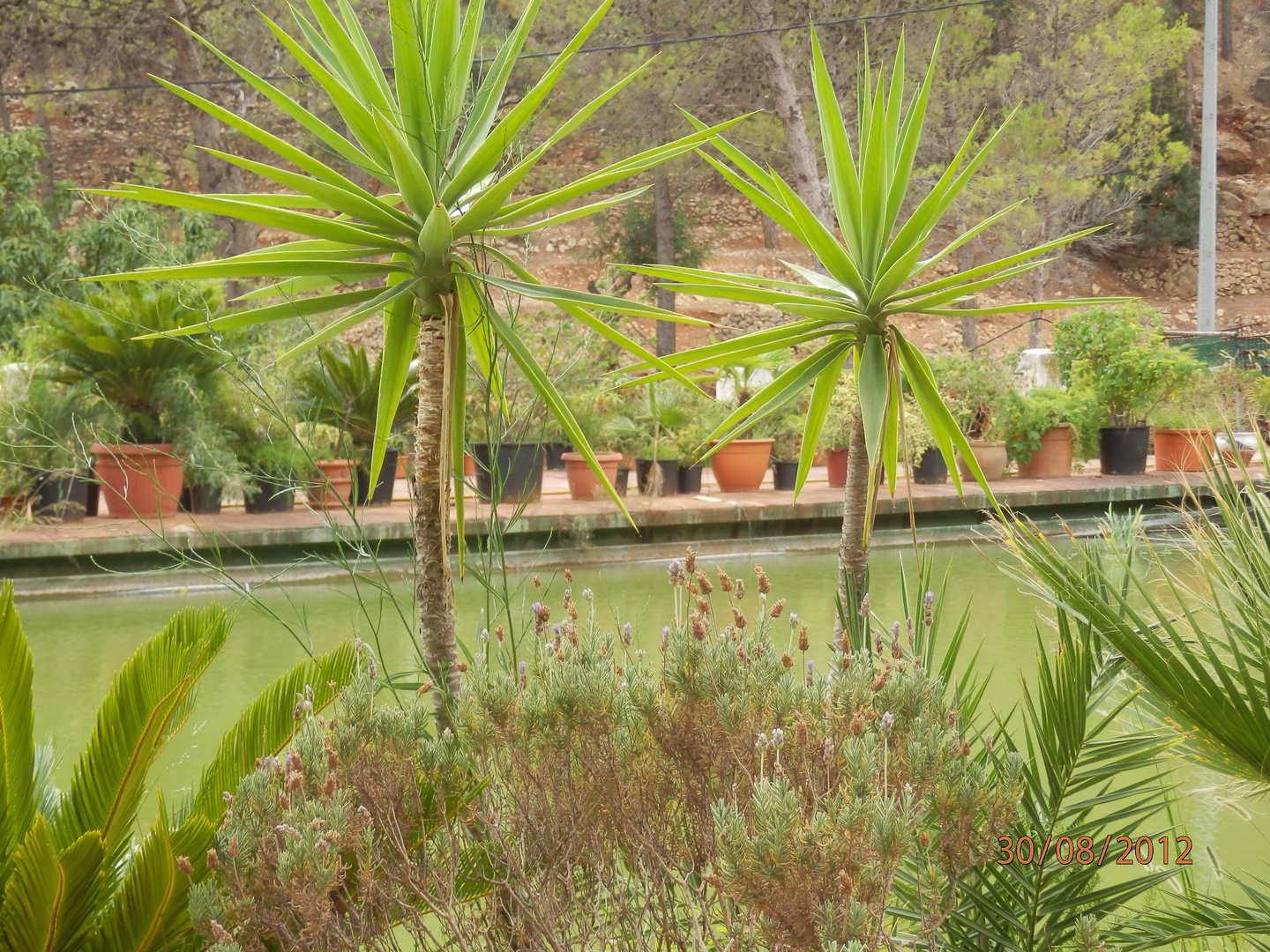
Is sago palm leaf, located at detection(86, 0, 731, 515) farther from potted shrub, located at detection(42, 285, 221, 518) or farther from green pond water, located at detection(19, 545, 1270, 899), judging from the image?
potted shrub, located at detection(42, 285, 221, 518)

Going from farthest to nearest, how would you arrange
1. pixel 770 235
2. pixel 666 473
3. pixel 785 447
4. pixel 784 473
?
pixel 770 235, pixel 785 447, pixel 784 473, pixel 666 473

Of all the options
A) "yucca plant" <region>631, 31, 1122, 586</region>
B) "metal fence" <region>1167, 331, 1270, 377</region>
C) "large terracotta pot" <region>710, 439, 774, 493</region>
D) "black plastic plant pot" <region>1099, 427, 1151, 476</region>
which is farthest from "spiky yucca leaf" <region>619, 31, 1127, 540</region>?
"metal fence" <region>1167, 331, 1270, 377</region>

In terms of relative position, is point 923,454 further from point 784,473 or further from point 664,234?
point 664,234

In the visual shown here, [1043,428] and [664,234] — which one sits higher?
[664,234]

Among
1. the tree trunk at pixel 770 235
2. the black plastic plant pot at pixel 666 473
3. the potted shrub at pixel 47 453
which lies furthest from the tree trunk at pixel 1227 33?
the potted shrub at pixel 47 453

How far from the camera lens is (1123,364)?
11758 mm

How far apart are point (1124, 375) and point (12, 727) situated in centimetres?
1181

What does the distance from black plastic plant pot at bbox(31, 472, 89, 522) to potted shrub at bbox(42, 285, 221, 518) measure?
9.5 inches

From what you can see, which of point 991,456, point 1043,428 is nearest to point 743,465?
point 991,456

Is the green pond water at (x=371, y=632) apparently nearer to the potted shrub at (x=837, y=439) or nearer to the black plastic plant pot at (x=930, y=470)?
the potted shrub at (x=837, y=439)

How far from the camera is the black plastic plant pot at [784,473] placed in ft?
34.9

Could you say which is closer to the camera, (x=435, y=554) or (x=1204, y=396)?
(x=435, y=554)

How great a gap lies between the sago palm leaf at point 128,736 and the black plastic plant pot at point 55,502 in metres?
6.87

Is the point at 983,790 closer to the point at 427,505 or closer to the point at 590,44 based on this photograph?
the point at 427,505
